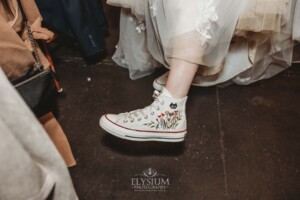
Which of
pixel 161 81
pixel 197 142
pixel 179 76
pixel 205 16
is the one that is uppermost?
pixel 205 16

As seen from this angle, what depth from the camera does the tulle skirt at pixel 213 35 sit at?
95cm

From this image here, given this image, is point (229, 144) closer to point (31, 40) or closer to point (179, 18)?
point (179, 18)

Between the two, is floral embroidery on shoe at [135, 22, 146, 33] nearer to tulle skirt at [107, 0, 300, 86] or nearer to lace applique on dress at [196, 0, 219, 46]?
tulle skirt at [107, 0, 300, 86]

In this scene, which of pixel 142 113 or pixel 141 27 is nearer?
pixel 142 113

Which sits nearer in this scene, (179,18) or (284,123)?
(179,18)

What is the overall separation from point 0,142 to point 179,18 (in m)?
0.70

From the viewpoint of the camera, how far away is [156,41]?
120 centimetres

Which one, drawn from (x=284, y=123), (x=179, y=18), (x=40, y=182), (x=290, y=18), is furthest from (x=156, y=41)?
(x=40, y=182)

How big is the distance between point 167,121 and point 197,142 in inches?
9.9

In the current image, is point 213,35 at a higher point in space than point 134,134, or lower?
higher

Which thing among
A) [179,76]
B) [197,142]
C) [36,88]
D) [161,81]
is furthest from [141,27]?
[36,88]

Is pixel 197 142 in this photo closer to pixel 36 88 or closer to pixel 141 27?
pixel 141 27

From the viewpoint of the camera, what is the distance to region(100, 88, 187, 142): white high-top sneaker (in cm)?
102

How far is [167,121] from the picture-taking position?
103 centimetres
